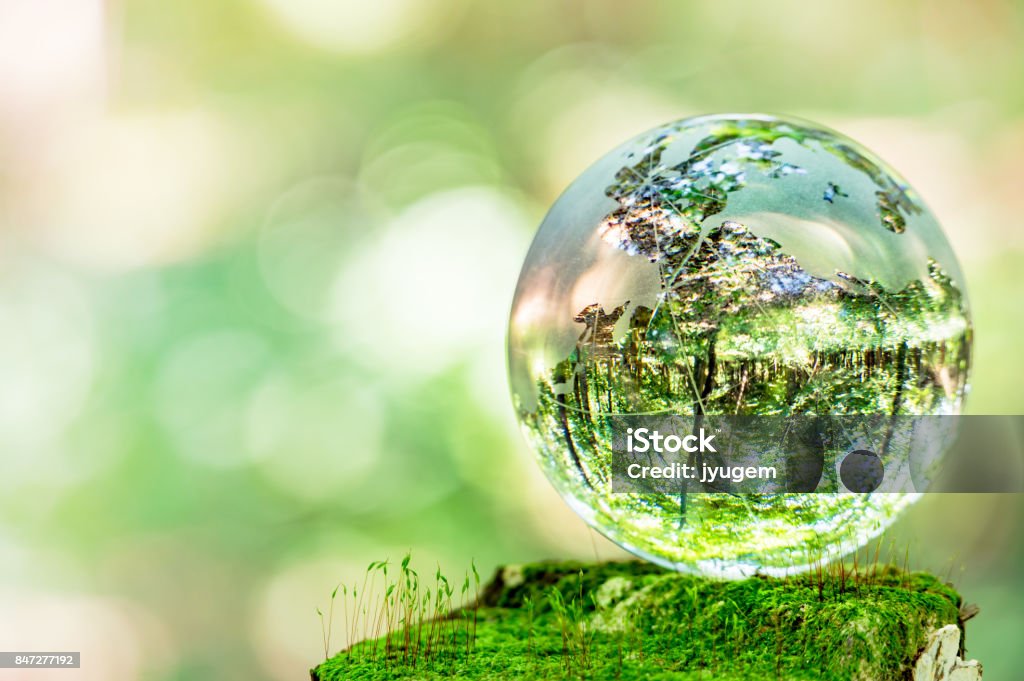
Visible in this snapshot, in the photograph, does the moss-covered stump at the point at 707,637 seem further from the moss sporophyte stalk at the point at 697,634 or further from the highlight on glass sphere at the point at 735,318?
the highlight on glass sphere at the point at 735,318

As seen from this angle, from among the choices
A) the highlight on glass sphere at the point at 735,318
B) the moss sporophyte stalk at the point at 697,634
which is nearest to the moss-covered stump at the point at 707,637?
the moss sporophyte stalk at the point at 697,634

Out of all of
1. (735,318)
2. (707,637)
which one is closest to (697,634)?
(707,637)

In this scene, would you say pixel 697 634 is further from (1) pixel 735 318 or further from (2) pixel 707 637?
(1) pixel 735 318

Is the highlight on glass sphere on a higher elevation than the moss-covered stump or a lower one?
higher

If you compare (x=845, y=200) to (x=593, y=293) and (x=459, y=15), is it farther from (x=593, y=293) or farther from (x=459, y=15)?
(x=459, y=15)

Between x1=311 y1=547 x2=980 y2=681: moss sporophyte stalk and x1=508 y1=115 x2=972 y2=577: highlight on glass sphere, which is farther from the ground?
x1=508 y1=115 x2=972 y2=577: highlight on glass sphere

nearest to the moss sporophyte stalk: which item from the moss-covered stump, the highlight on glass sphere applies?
the moss-covered stump

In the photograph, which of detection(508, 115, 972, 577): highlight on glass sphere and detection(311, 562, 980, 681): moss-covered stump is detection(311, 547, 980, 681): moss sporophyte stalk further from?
detection(508, 115, 972, 577): highlight on glass sphere
